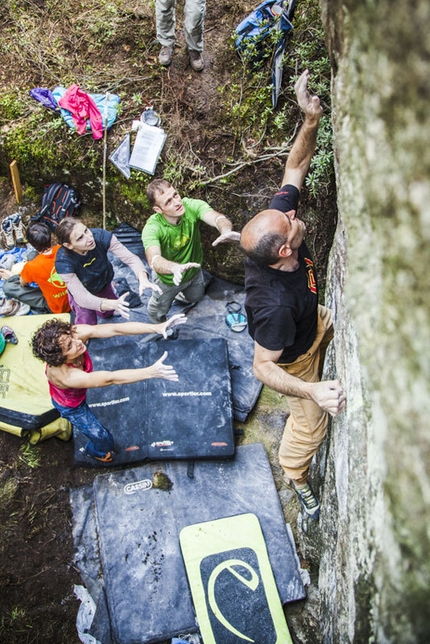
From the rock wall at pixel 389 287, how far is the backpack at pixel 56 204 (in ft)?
16.8

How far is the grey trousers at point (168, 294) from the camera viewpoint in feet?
17.0

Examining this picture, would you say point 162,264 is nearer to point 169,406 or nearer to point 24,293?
point 169,406

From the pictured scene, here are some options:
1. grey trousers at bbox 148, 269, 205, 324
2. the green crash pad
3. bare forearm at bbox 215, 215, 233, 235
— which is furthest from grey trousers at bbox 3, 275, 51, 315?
the green crash pad

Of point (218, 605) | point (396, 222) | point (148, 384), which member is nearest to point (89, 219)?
point (148, 384)

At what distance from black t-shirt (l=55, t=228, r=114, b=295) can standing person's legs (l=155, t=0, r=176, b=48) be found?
299 centimetres

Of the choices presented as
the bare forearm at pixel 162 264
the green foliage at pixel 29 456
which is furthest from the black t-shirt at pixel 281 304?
the green foliage at pixel 29 456

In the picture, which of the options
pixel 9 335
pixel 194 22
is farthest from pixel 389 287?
pixel 194 22

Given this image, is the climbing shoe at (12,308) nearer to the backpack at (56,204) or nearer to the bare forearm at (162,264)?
the backpack at (56,204)

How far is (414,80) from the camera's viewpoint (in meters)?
1.24

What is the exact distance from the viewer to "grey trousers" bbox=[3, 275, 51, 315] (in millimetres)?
5738

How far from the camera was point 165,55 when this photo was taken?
620 cm

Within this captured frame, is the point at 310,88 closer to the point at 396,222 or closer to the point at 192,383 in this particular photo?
the point at 192,383

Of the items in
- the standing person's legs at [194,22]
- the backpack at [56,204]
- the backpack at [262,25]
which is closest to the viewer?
the backpack at [262,25]

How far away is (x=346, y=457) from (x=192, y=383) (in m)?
2.61
